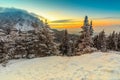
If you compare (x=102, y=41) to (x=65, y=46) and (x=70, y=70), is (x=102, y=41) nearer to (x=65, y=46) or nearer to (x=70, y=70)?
(x=65, y=46)

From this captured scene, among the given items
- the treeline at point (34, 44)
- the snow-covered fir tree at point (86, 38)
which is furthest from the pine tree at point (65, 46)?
the treeline at point (34, 44)

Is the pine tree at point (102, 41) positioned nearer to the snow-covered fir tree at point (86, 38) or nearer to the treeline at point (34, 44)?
the snow-covered fir tree at point (86, 38)

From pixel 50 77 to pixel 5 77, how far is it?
4.23 metres

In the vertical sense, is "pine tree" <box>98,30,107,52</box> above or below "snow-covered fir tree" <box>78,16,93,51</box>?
below

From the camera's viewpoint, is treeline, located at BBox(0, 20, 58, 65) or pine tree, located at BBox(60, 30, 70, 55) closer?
treeline, located at BBox(0, 20, 58, 65)

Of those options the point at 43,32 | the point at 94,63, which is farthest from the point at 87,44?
the point at 94,63

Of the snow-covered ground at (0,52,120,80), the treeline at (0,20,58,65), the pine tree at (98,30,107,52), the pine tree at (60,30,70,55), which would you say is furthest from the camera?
the pine tree at (98,30,107,52)

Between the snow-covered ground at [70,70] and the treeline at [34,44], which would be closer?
the snow-covered ground at [70,70]

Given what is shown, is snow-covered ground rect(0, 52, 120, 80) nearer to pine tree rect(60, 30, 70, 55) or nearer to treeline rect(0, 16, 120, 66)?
treeline rect(0, 16, 120, 66)

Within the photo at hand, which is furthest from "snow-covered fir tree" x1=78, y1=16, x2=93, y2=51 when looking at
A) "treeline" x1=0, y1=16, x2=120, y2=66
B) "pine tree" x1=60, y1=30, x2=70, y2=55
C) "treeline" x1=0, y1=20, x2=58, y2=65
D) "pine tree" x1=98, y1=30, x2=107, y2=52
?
"pine tree" x1=98, y1=30, x2=107, y2=52

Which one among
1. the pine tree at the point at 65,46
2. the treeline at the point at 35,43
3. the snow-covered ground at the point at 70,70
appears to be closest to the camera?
the snow-covered ground at the point at 70,70

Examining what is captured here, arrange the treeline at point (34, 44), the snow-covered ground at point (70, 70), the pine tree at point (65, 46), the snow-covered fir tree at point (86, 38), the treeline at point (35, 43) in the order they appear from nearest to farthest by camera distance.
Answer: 1. the snow-covered ground at point (70, 70)
2. the treeline at point (35, 43)
3. the treeline at point (34, 44)
4. the snow-covered fir tree at point (86, 38)
5. the pine tree at point (65, 46)

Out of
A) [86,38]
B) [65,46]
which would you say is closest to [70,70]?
[86,38]

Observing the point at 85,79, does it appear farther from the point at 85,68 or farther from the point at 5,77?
the point at 5,77
